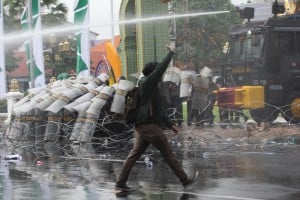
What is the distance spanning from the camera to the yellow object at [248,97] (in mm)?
17578

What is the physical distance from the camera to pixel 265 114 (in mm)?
18141

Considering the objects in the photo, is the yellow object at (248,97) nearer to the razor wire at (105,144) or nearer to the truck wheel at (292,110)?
the razor wire at (105,144)

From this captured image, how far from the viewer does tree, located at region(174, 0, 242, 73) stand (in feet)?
118

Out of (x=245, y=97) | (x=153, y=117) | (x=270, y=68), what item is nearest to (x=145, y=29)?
(x=245, y=97)

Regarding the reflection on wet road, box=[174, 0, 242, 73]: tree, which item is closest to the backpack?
the reflection on wet road

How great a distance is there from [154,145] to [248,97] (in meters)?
9.40

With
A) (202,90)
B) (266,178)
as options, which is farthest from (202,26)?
(266,178)

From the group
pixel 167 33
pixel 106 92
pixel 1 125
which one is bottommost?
pixel 1 125

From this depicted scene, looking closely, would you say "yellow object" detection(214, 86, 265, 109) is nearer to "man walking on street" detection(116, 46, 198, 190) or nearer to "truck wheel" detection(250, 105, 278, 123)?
"truck wheel" detection(250, 105, 278, 123)

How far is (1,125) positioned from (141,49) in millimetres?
5633

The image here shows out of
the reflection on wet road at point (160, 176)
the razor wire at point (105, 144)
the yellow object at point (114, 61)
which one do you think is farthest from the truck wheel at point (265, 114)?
the reflection on wet road at point (160, 176)

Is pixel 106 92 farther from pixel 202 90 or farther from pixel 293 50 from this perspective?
pixel 293 50

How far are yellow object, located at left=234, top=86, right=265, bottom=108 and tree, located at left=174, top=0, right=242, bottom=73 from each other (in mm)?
14463

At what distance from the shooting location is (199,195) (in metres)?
7.96
